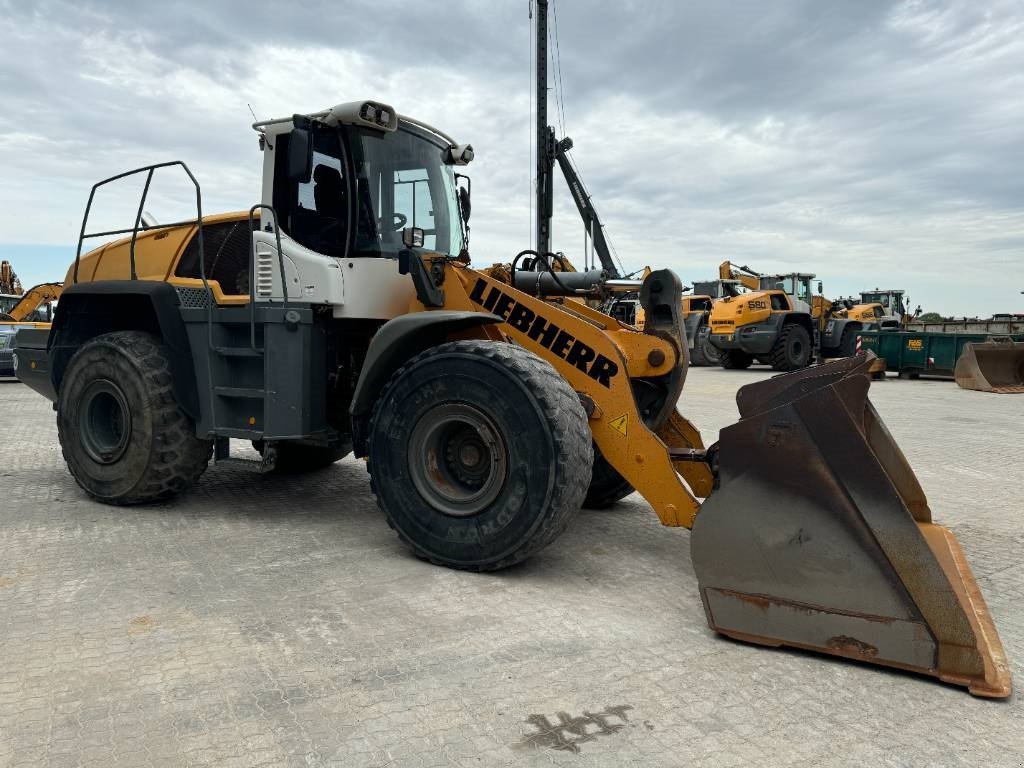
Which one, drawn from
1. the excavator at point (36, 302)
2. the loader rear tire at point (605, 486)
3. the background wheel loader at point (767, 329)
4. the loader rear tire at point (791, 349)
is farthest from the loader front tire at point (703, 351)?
the loader rear tire at point (605, 486)

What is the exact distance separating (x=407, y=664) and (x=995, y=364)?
17527 millimetres

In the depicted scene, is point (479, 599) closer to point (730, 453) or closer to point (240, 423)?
point (730, 453)

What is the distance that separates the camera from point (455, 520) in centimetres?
389

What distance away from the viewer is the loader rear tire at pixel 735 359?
22.4 metres

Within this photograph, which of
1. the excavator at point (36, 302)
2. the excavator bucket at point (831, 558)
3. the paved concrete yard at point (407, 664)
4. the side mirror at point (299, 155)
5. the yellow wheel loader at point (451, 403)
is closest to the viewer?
the paved concrete yard at point (407, 664)

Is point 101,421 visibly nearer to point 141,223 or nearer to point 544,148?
point 141,223

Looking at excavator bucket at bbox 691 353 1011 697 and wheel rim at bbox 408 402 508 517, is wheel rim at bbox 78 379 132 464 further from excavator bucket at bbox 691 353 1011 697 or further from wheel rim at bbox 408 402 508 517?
excavator bucket at bbox 691 353 1011 697

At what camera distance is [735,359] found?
22.6 metres

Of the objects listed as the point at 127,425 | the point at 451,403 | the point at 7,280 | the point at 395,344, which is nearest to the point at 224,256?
the point at 127,425

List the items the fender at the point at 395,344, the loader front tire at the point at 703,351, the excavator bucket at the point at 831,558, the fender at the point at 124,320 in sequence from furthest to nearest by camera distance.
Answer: the loader front tire at the point at 703,351 → the fender at the point at 124,320 → the fender at the point at 395,344 → the excavator bucket at the point at 831,558

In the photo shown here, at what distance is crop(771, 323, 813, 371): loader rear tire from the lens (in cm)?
2025

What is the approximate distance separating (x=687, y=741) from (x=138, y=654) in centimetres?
201

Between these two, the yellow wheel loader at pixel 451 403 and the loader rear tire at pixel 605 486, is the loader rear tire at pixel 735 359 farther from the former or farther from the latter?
the yellow wheel loader at pixel 451 403

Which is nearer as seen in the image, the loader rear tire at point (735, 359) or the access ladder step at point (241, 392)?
the access ladder step at point (241, 392)
